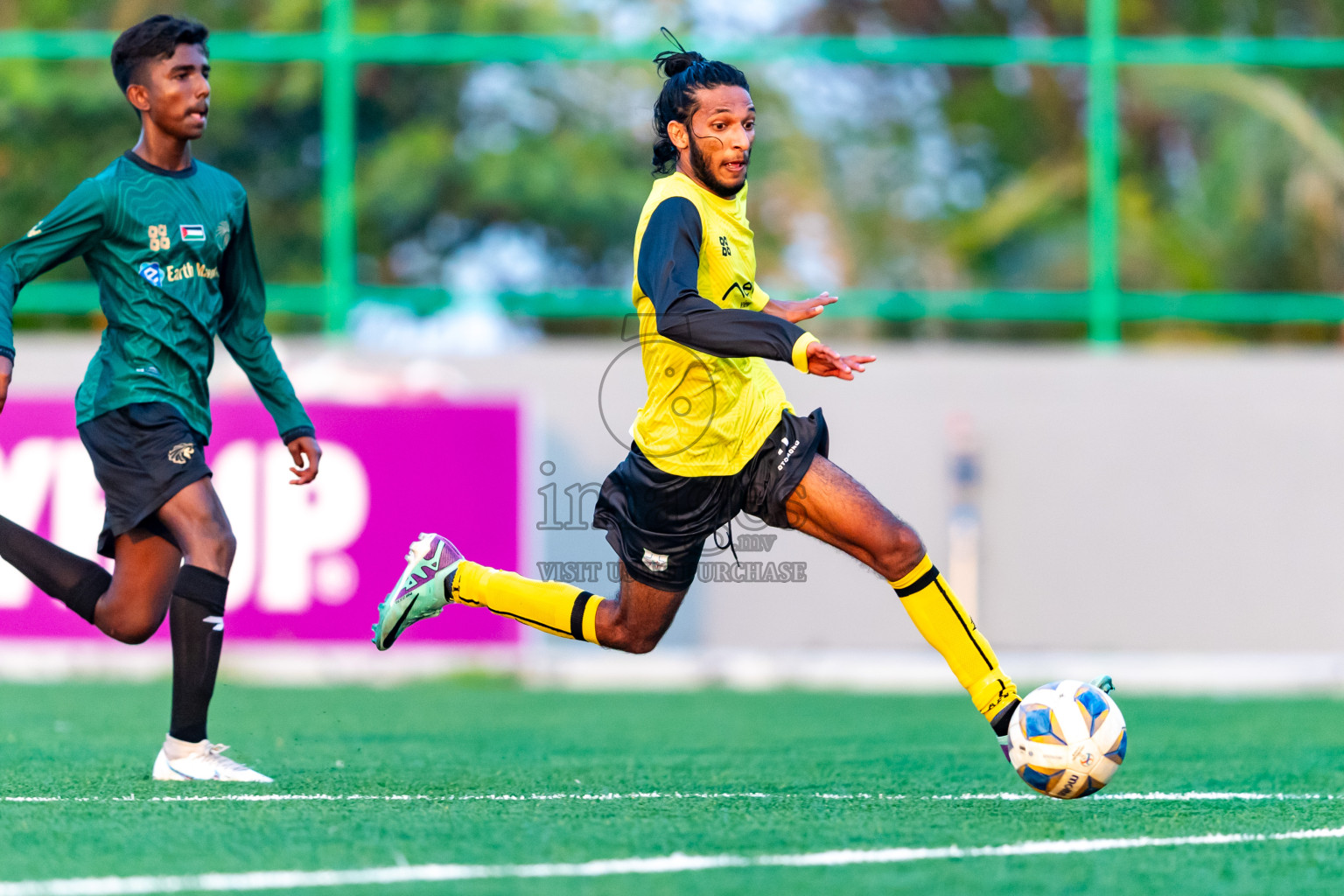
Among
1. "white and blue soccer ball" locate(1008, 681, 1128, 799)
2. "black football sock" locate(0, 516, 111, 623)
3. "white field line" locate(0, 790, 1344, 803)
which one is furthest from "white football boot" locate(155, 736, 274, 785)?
"white and blue soccer ball" locate(1008, 681, 1128, 799)

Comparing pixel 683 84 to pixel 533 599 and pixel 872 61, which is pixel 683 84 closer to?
pixel 533 599

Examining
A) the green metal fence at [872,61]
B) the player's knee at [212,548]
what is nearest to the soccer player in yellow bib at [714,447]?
the player's knee at [212,548]

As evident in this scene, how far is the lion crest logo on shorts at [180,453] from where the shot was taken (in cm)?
527

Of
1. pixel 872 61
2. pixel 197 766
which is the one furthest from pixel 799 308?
pixel 872 61

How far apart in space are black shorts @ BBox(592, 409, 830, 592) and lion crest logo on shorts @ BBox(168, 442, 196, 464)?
121 centimetres

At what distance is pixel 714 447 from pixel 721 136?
887 millimetres

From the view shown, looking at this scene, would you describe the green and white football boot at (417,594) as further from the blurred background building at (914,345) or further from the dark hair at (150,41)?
the blurred background building at (914,345)

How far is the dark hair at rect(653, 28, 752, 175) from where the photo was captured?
17.1ft

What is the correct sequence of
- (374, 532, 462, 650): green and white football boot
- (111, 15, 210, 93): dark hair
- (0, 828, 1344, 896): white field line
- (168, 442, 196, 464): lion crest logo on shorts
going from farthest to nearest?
1. (374, 532, 462, 650): green and white football boot
2. (111, 15, 210, 93): dark hair
3. (168, 442, 196, 464): lion crest logo on shorts
4. (0, 828, 1344, 896): white field line

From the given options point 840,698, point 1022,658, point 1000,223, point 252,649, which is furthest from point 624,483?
point 1000,223

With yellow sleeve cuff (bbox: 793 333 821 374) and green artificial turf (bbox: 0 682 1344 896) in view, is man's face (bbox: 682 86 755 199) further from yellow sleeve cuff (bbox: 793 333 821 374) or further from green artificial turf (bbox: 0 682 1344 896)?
green artificial turf (bbox: 0 682 1344 896)

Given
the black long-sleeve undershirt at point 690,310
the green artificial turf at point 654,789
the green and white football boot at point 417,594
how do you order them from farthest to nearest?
the green and white football boot at point 417,594, the black long-sleeve undershirt at point 690,310, the green artificial turf at point 654,789

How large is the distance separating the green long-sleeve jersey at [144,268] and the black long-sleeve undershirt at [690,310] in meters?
1.40

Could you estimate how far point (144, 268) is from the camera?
5.34 m
